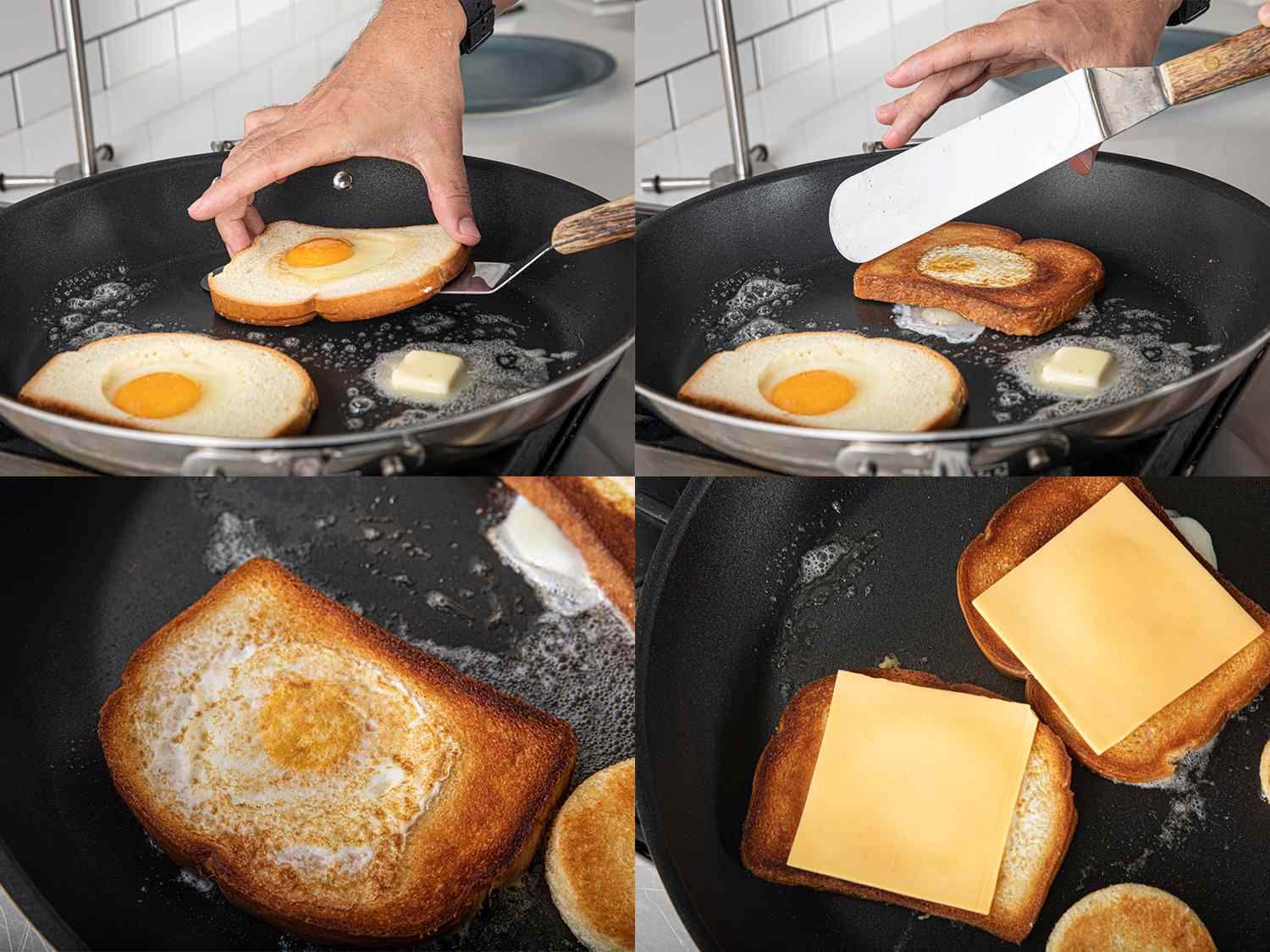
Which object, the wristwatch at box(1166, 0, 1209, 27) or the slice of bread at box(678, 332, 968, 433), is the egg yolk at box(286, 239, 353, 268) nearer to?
the slice of bread at box(678, 332, 968, 433)

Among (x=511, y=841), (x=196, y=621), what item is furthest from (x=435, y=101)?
(x=511, y=841)

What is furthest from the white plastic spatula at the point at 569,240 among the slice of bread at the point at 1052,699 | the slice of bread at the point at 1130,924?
the slice of bread at the point at 1130,924

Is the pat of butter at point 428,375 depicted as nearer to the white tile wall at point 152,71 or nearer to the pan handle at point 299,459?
the pan handle at point 299,459

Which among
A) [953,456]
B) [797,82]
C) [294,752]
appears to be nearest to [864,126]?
[797,82]

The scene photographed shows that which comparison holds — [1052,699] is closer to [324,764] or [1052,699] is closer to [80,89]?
[324,764]

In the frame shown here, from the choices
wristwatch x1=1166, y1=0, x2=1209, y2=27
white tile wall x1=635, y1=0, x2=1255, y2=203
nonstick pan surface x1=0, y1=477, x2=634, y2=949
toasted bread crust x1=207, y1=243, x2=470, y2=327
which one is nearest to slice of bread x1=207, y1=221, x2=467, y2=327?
toasted bread crust x1=207, y1=243, x2=470, y2=327

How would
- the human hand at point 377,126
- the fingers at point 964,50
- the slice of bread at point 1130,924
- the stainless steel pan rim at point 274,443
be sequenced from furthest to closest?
the fingers at point 964,50 < the human hand at point 377,126 < the slice of bread at point 1130,924 < the stainless steel pan rim at point 274,443
